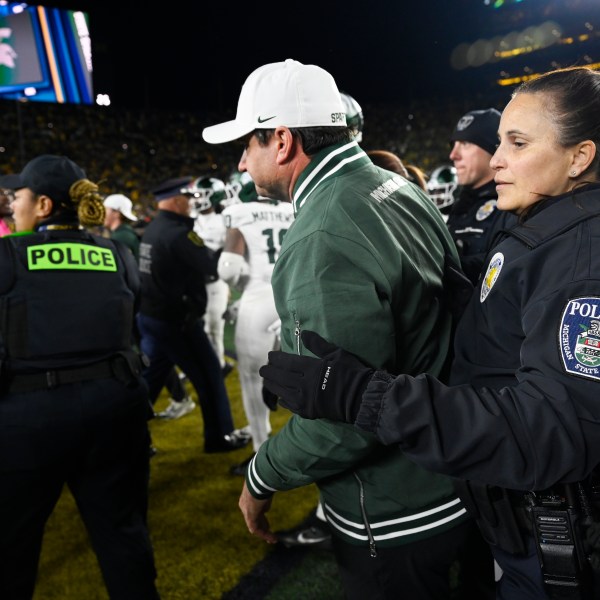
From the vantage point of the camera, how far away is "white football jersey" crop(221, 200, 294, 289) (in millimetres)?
3260

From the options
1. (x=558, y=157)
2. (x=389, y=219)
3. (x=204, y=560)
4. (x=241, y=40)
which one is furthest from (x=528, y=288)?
(x=241, y=40)

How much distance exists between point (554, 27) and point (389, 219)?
25387mm

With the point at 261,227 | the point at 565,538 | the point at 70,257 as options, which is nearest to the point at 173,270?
the point at 261,227

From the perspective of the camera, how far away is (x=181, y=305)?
3770 mm

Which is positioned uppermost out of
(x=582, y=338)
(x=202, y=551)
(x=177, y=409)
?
(x=582, y=338)

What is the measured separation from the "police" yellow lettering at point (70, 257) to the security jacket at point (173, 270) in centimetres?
179

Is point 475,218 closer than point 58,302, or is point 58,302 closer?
point 58,302

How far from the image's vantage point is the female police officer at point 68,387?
174cm

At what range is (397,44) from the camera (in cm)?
2092

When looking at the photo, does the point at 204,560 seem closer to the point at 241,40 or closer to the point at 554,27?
the point at 241,40

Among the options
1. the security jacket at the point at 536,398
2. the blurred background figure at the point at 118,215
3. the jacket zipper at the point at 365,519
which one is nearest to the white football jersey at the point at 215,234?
the blurred background figure at the point at 118,215

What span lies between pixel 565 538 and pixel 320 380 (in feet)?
1.75

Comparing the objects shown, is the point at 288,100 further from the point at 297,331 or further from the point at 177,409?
the point at 177,409

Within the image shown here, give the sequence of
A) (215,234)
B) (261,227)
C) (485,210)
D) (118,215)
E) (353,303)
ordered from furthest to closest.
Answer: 1. (118,215)
2. (215,234)
3. (261,227)
4. (485,210)
5. (353,303)
